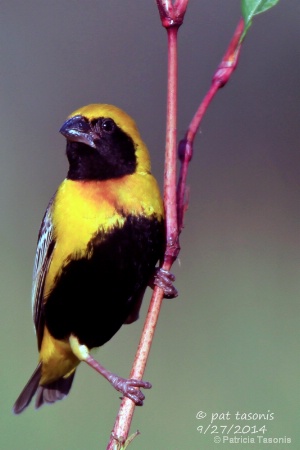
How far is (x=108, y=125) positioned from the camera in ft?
2.23

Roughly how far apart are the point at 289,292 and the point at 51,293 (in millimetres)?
415

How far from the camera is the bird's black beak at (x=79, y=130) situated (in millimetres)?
635

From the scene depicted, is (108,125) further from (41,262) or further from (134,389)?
(134,389)

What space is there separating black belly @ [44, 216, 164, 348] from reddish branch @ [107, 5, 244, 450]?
0.16 meters

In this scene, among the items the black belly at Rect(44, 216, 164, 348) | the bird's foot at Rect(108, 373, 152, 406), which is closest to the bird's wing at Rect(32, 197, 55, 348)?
the black belly at Rect(44, 216, 164, 348)

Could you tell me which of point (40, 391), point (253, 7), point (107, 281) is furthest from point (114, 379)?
point (253, 7)

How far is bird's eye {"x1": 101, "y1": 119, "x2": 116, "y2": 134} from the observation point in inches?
26.6

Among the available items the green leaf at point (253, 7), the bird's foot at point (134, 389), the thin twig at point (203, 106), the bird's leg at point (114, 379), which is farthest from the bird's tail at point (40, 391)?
the green leaf at point (253, 7)

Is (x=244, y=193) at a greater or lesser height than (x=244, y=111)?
lesser

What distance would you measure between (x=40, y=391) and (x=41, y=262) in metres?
0.24

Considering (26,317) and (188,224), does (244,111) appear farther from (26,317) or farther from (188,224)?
(26,317)

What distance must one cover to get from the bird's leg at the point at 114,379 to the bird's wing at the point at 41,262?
0.16ft

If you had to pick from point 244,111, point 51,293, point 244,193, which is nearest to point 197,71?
point 244,111

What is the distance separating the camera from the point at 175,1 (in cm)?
49
